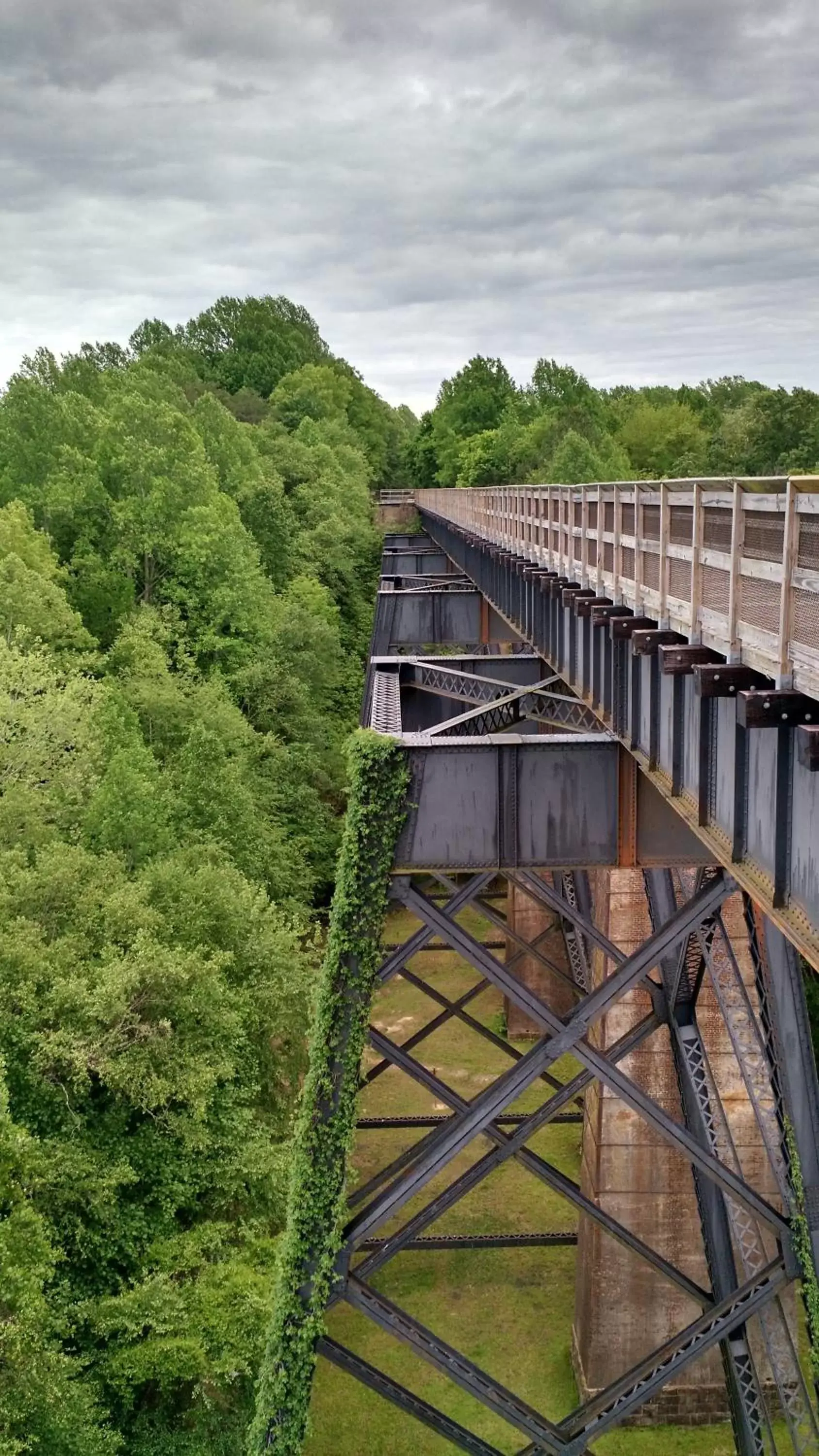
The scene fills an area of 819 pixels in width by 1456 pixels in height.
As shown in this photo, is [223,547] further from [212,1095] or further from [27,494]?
[212,1095]

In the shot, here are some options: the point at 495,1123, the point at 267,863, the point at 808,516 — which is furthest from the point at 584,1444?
the point at 267,863

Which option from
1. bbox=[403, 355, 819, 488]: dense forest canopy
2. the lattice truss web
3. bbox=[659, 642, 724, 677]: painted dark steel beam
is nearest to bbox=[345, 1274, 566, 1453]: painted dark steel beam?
the lattice truss web

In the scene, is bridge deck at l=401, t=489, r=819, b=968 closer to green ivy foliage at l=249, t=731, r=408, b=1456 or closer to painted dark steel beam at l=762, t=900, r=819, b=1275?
painted dark steel beam at l=762, t=900, r=819, b=1275

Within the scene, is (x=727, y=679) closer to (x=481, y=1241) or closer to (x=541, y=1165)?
(x=541, y=1165)

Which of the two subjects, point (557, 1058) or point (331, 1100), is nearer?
point (557, 1058)

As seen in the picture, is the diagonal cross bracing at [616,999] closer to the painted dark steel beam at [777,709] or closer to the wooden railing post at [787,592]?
the painted dark steel beam at [777,709]

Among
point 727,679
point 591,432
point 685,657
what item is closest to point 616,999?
point 685,657
